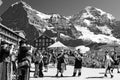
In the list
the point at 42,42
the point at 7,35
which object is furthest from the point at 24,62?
the point at 42,42

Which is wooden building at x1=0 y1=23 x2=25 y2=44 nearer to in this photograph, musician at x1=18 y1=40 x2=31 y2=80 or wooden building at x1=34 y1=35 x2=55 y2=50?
wooden building at x1=34 y1=35 x2=55 y2=50

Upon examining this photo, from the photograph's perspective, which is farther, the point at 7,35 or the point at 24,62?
the point at 7,35

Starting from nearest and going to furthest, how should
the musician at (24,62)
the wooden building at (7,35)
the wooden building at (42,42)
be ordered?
the musician at (24,62)
the wooden building at (7,35)
the wooden building at (42,42)

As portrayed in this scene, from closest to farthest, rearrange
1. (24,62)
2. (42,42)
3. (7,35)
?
(24,62) < (7,35) < (42,42)

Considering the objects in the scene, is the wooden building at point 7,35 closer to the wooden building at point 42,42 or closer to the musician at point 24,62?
the wooden building at point 42,42

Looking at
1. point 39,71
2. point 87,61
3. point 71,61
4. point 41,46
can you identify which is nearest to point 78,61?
point 39,71

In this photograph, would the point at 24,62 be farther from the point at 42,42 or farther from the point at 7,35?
the point at 42,42

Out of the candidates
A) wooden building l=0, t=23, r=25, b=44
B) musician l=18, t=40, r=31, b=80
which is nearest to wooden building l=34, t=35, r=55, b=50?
wooden building l=0, t=23, r=25, b=44

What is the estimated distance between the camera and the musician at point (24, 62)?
7551 mm

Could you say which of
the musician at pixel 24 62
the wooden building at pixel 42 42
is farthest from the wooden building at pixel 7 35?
the musician at pixel 24 62

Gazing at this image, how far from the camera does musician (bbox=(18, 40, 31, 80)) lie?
24.8ft

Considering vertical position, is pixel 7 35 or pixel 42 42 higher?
pixel 42 42

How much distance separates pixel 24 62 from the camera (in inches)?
298

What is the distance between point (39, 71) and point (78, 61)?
2.68m
